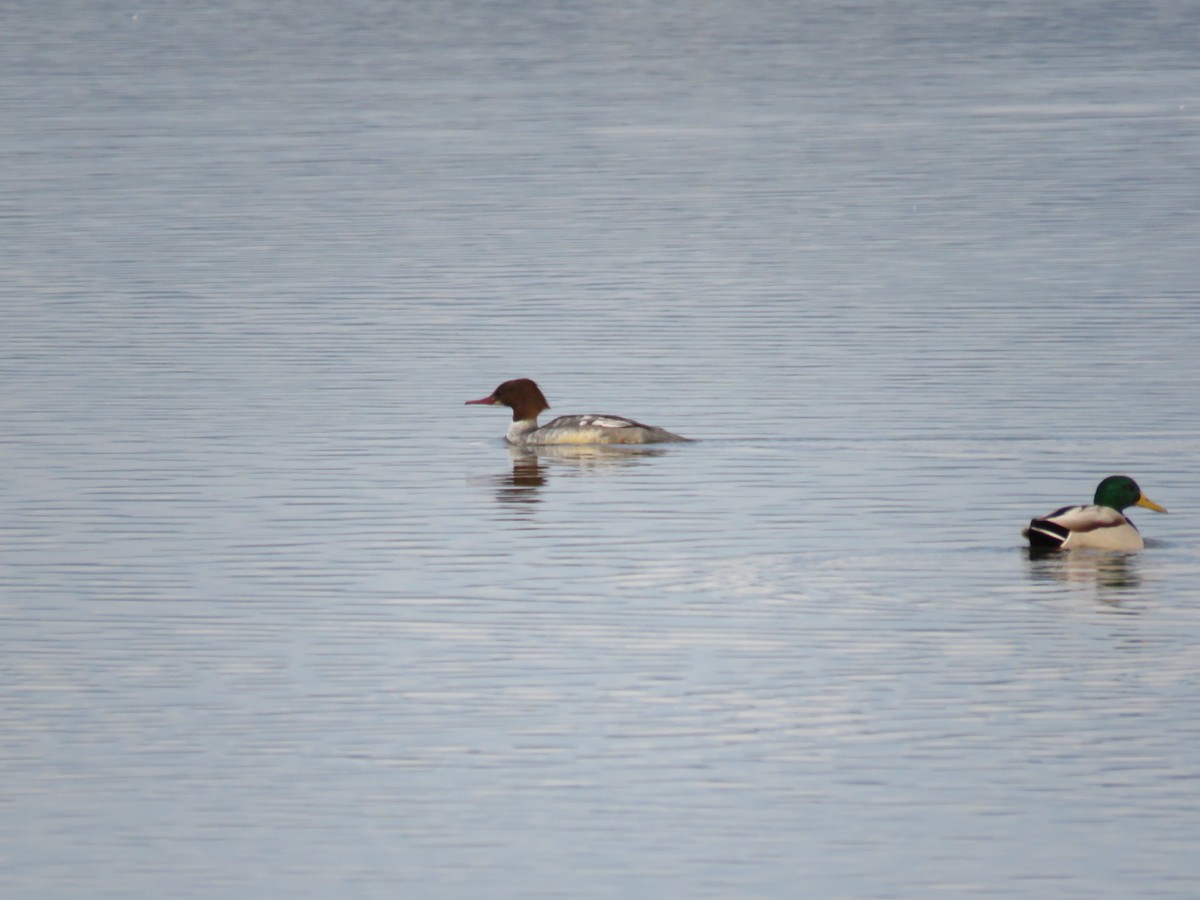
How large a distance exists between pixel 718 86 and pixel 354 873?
58332 millimetres

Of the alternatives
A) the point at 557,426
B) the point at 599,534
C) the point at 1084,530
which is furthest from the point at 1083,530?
the point at 557,426

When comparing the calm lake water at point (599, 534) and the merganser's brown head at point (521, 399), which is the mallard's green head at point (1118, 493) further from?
the merganser's brown head at point (521, 399)

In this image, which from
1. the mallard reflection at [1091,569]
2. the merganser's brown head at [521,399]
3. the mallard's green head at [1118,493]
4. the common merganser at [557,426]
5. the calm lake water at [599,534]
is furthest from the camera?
the merganser's brown head at [521,399]

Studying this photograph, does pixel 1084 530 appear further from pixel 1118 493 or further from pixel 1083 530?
pixel 1118 493

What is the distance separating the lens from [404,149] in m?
51.7

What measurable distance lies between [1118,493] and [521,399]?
6.52m

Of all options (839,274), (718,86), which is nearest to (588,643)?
(839,274)

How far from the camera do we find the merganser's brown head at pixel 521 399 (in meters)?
23.5

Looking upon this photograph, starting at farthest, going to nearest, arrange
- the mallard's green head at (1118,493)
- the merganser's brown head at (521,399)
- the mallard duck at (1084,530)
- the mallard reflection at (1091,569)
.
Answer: the merganser's brown head at (521,399)
the mallard's green head at (1118,493)
the mallard duck at (1084,530)
the mallard reflection at (1091,569)

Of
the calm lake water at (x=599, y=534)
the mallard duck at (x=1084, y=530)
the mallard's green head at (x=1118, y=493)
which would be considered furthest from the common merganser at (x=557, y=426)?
the mallard duck at (x=1084, y=530)

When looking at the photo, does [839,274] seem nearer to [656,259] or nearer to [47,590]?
[656,259]

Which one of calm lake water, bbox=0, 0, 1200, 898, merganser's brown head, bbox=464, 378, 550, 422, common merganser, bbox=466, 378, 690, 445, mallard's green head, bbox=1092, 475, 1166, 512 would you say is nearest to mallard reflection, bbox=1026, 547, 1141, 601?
calm lake water, bbox=0, 0, 1200, 898

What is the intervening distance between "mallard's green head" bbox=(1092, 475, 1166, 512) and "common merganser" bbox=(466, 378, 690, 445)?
201 inches

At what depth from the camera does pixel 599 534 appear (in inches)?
747
